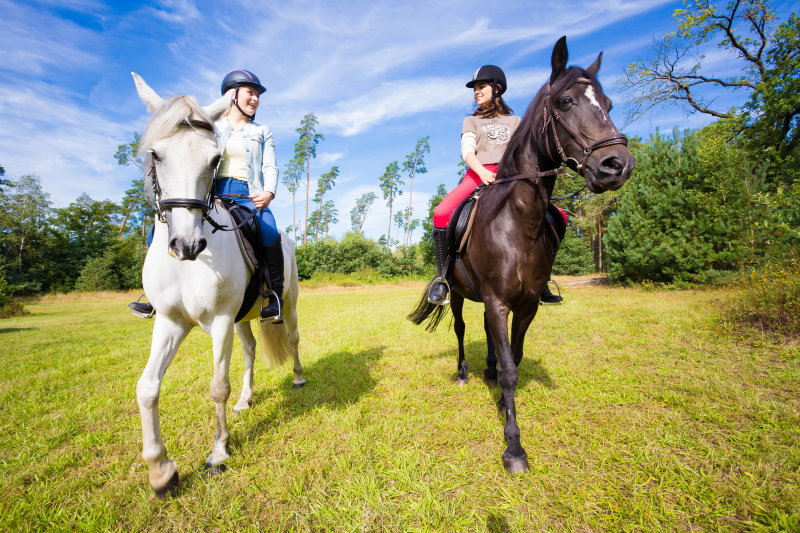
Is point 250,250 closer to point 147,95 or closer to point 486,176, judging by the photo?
point 147,95

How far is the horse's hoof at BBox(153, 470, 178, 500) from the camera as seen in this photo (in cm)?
229

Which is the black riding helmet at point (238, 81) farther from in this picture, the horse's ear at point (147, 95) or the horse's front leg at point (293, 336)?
the horse's front leg at point (293, 336)

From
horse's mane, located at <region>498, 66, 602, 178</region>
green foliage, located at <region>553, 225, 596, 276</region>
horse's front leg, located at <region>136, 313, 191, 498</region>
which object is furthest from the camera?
green foliage, located at <region>553, 225, 596, 276</region>

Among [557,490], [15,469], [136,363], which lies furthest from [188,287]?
[136,363]

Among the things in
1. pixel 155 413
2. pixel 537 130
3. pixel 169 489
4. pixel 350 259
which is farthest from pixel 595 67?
pixel 350 259

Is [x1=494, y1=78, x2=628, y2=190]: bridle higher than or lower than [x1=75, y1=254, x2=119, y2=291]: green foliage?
higher

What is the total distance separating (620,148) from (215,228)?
3.05m

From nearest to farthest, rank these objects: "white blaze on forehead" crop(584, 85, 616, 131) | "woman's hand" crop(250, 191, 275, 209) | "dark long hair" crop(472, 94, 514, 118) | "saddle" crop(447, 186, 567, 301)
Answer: "white blaze on forehead" crop(584, 85, 616, 131), "woman's hand" crop(250, 191, 275, 209), "saddle" crop(447, 186, 567, 301), "dark long hair" crop(472, 94, 514, 118)

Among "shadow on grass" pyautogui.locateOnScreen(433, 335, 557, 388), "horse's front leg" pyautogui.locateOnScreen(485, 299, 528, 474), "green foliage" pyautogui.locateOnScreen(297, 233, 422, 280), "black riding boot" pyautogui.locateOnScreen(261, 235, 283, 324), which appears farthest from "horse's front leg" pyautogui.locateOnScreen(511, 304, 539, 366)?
"green foliage" pyautogui.locateOnScreen(297, 233, 422, 280)

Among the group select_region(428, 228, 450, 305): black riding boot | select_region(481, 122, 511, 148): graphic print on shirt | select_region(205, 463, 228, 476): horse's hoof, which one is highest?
select_region(481, 122, 511, 148): graphic print on shirt

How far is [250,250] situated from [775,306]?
843cm

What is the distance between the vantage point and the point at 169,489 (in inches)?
91.9

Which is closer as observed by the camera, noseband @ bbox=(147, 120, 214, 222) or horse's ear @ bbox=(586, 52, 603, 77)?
noseband @ bbox=(147, 120, 214, 222)

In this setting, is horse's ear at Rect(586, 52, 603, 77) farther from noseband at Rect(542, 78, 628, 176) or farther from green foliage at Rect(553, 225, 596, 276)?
green foliage at Rect(553, 225, 596, 276)
